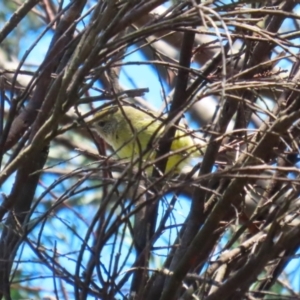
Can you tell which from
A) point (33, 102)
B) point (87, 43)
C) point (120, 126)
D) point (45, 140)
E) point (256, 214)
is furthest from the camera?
point (120, 126)

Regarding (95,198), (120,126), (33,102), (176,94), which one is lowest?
(176,94)

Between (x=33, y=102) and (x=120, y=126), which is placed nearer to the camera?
(x=33, y=102)

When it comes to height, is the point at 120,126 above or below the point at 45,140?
above

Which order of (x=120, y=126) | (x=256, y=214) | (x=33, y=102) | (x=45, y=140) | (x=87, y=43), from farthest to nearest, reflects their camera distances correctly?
(x=120, y=126) < (x=33, y=102) < (x=256, y=214) < (x=45, y=140) < (x=87, y=43)

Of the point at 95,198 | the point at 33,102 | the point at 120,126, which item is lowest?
the point at 33,102

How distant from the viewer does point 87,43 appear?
1.87 m

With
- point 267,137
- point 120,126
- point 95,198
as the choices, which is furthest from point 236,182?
point 95,198

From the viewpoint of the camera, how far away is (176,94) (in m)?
2.54

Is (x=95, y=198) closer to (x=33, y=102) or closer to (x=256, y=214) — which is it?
(x=33, y=102)

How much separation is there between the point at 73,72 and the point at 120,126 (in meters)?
2.58

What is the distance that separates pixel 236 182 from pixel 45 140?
1.82 feet

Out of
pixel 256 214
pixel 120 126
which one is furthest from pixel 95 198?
pixel 256 214

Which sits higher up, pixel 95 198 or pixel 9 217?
pixel 95 198

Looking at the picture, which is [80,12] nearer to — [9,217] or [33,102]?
[33,102]
